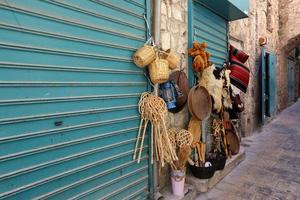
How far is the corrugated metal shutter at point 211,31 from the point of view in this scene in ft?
13.3

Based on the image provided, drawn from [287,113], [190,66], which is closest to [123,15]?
[190,66]

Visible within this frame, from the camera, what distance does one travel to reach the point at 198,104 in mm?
3709

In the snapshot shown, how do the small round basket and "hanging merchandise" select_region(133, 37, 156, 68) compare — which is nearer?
"hanging merchandise" select_region(133, 37, 156, 68)

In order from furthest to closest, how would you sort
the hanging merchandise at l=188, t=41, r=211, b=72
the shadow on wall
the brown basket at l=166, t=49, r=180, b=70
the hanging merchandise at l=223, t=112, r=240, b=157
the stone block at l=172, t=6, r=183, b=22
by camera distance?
1. the shadow on wall
2. the hanging merchandise at l=223, t=112, r=240, b=157
3. the hanging merchandise at l=188, t=41, r=211, b=72
4. the stone block at l=172, t=6, r=183, b=22
5. the brown basket at l=166, t=49, r=180, b=70

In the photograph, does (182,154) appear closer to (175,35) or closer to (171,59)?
(171,59)

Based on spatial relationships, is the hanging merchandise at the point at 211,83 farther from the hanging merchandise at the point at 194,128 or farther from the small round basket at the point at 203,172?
the small round basket at the point at 203,172

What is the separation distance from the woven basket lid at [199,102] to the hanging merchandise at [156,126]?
0.73 meters

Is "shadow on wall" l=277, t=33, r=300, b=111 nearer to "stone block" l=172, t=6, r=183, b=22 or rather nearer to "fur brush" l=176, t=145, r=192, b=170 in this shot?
"stone block" l=172, t=6, r=183, b=22

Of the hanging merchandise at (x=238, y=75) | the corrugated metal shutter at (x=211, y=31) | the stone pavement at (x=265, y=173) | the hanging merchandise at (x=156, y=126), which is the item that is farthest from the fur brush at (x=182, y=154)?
the hanging merchandise at (x=238, y=75)

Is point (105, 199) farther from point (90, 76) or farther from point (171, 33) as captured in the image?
point (171, 33)

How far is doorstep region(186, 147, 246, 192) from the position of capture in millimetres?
3597

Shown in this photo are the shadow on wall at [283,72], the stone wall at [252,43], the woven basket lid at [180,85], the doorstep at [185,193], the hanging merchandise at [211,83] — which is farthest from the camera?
the shadow on wall at [283,72]

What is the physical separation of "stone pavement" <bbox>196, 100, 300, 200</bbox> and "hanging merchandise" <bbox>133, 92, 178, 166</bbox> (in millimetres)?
1003

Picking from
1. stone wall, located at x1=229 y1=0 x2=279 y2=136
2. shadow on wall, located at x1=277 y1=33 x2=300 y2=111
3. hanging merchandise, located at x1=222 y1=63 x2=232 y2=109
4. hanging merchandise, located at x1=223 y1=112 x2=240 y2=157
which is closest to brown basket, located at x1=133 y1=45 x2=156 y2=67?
hanging merchandise, located at x1=222 y1=63 x2=232 y2=109
